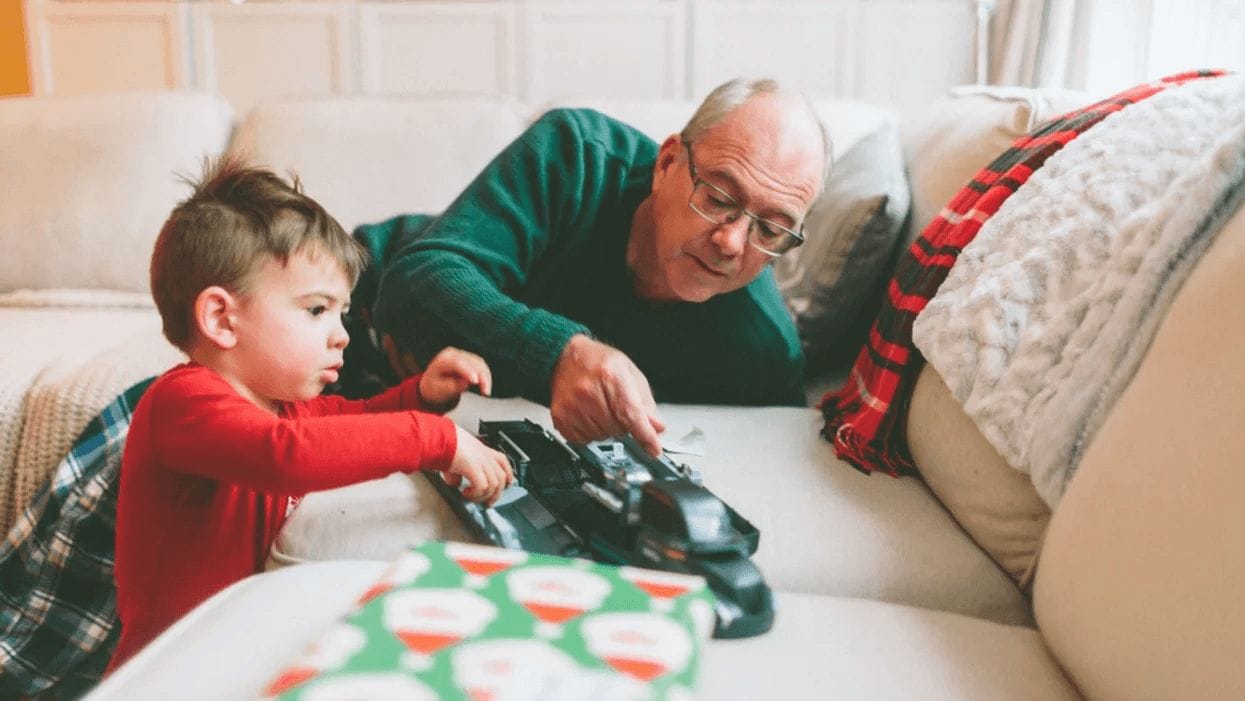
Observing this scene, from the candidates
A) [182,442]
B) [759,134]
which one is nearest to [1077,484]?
[759,134]

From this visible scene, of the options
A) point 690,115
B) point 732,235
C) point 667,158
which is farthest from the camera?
point 690,115

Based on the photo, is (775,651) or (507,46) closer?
(775,651)

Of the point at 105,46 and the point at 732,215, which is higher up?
the point at 105,46

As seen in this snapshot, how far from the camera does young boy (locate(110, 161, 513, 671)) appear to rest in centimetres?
87

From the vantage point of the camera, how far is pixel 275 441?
83 cm

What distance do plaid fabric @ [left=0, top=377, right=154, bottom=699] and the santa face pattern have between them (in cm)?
73

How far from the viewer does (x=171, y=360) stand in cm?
139

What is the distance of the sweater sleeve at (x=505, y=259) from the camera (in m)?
1.13

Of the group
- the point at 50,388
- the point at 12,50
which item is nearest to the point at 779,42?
the point at 50,388

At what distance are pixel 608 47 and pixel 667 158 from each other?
196 centimetres

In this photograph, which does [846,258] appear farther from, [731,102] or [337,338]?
[337,338]

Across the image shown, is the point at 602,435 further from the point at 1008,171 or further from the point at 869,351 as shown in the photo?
the point at 1008,171

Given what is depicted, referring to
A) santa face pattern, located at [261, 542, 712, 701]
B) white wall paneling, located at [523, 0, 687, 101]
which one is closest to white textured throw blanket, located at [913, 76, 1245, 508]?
santa face pattern, located at [261, 542, 712, 701]

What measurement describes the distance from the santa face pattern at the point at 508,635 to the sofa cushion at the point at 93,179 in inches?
61.9
